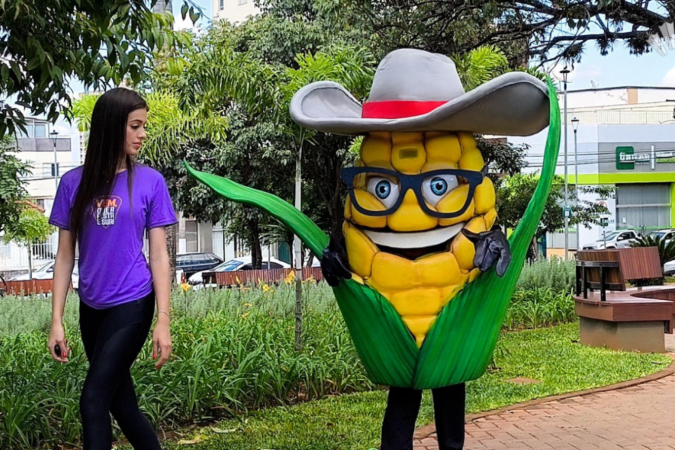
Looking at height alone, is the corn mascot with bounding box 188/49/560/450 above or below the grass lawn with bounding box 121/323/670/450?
above

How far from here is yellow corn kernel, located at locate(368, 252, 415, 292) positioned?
3.41m

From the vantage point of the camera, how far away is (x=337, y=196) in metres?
20.0

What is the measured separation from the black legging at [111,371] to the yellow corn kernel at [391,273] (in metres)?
0.97

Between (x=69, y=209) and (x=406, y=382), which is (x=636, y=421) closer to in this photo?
(x=406, y=382)

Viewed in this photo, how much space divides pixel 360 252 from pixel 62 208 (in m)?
1.30

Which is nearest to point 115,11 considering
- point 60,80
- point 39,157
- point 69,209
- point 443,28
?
point 60,80

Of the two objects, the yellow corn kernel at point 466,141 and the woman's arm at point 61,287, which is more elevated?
the yellow corn kernel at point 466,141

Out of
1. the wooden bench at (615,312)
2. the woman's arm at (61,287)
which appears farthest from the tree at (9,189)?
the woman's arm at (61,287)

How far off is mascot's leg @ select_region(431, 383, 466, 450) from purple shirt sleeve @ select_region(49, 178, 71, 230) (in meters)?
1.82

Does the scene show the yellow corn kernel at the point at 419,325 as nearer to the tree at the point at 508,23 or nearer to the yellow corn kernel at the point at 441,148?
the yellow corn kernel at the point at 441,148

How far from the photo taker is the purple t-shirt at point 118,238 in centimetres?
316

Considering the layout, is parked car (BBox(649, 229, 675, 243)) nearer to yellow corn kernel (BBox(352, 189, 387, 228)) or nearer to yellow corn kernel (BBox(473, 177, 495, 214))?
yellow corn kernel (BBox(473, 177, 495, 214))

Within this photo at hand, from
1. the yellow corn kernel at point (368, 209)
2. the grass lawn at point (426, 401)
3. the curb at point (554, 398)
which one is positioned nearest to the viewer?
the yellow corn kernel at point (368, 209)

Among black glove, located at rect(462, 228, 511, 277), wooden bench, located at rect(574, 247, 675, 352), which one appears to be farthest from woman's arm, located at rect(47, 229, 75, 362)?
wooden bench, located at rect(574, 247, 675, 352)
